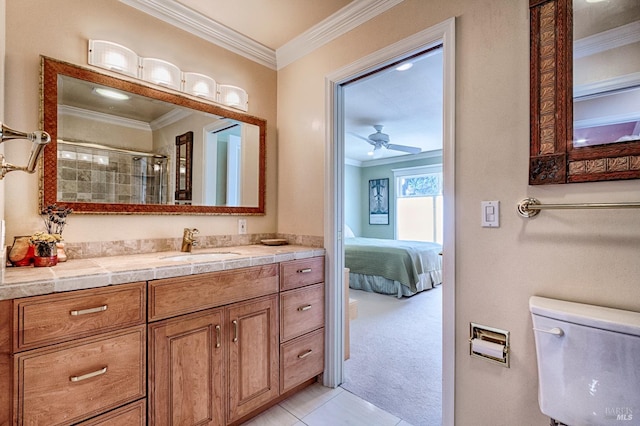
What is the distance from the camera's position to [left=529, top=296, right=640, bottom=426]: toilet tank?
1.04m

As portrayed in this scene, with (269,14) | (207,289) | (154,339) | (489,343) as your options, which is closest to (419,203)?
(269,14)

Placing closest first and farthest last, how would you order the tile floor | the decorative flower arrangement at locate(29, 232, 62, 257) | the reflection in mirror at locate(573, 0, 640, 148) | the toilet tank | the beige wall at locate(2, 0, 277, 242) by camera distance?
the toilet tank, the reflection in mirror at locate(573, 0, 640, 148), the decorative flower arrangement at locate(29, 232, 62, 257), the beige wall at locate(2, 0, 277, 242), the tile floor

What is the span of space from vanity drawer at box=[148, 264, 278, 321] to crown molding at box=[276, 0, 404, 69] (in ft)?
5.43

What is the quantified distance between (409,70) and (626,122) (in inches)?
77.5

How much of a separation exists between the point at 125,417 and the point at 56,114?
152 cm

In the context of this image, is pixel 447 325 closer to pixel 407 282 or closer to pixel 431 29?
pixel 431 29

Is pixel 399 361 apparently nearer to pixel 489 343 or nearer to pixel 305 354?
pixel 305 354

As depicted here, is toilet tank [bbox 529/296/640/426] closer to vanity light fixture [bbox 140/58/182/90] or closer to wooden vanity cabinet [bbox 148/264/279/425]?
wooden vanity cabinet [bbox 148/264/279/425]

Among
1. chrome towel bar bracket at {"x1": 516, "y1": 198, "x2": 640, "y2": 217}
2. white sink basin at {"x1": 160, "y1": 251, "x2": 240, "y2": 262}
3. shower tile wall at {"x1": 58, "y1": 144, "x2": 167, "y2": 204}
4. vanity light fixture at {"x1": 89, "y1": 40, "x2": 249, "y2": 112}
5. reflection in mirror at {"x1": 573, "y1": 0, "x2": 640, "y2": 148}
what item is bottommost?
white sink basin at {"x1": 160, "y1": 251, "x2": 240, "y2": 262}

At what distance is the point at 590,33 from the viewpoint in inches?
48.3

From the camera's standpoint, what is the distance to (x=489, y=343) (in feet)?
4.77

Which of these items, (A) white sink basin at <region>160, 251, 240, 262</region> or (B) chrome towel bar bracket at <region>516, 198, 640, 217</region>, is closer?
(B) chrome towel bar bracket at <region>516, 198, 640, 217</region>

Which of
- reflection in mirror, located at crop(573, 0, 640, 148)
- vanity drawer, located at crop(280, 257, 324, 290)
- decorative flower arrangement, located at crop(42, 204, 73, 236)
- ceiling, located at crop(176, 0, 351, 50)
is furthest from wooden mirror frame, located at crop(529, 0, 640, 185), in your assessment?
decorative flower arrangement, located at crop(42, 204, 73, 236)

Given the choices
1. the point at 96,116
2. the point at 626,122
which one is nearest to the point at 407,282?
the point at 626,122
